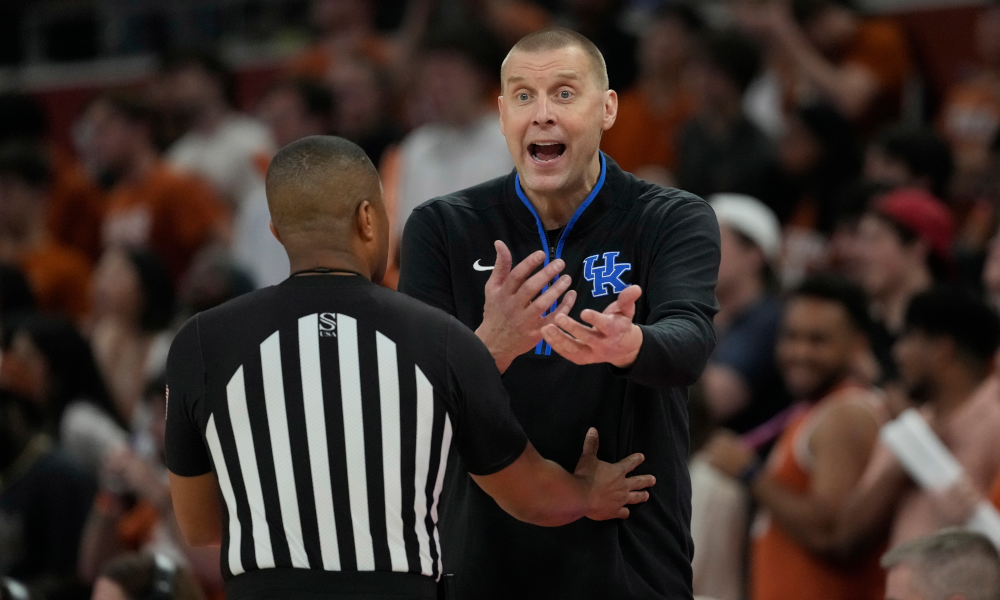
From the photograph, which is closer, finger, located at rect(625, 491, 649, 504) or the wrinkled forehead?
finger, located at rect(625, 491, 649, 504)

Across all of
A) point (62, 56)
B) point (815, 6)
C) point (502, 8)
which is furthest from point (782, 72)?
point (62, 56)

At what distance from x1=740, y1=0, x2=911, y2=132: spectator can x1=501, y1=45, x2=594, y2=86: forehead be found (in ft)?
16.7

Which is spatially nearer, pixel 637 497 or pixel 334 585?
pixel 334 585

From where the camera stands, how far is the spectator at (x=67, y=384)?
7160 millimetres

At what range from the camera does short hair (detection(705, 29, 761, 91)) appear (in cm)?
794

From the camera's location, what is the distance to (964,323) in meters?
5.43

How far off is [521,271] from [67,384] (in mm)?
4696

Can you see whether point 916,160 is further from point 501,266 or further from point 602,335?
point 602,335

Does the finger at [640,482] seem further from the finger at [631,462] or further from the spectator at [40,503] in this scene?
the spectator at [40,503]

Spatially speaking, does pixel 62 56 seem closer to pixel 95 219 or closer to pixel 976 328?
pixel 95 219

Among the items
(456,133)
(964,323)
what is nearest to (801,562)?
(964,323)

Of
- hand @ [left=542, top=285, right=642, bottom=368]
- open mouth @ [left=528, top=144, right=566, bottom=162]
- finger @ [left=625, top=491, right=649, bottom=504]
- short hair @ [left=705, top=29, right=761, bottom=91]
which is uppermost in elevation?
short hair @ [left=705, top=29, right=761, bottom=91]

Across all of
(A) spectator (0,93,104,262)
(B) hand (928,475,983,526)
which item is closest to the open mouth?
(B) hand (928,475,983,526)

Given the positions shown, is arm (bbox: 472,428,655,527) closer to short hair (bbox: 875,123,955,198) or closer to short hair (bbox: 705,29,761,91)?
short hair (bbox: 875,123,955,198)
